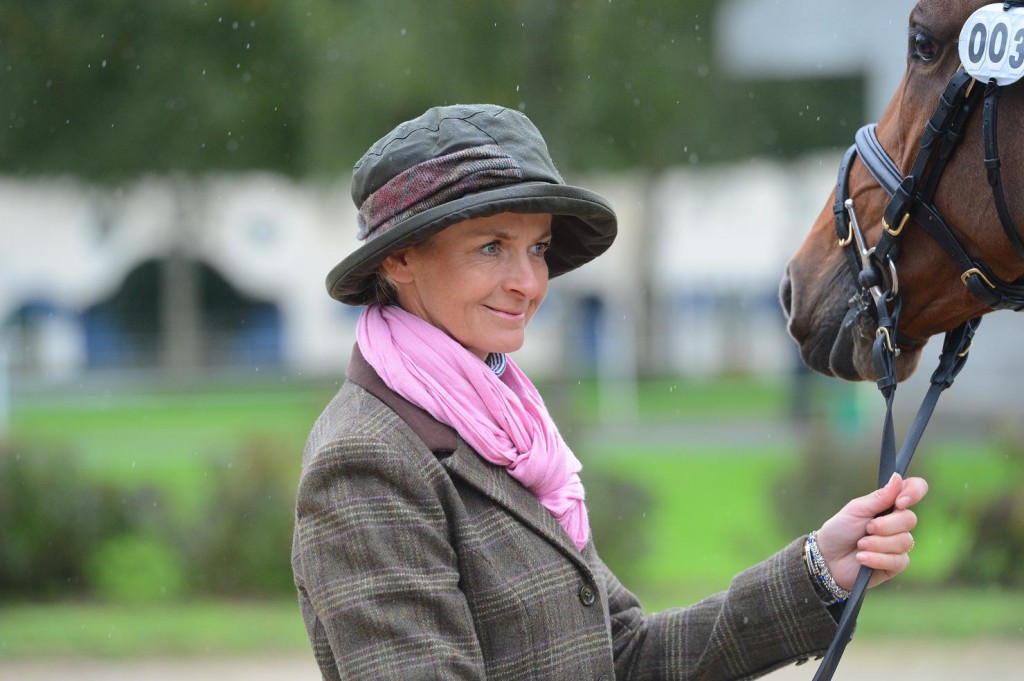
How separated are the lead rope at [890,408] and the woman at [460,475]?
0.07 m

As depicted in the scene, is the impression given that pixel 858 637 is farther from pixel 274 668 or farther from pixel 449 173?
pixel 449 173

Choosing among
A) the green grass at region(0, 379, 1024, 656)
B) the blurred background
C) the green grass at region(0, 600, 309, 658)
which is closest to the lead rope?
the blurred background

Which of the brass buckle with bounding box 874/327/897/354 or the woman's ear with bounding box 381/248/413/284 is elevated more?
the woman's ear with bounding box 381/248/413/284

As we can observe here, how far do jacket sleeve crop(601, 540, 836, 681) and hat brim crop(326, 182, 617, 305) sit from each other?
2.23 feet

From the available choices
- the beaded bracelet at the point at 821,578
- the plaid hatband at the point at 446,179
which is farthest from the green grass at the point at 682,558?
the plaid hatband at the point at 446,179

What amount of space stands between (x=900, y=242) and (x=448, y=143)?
3.26ft

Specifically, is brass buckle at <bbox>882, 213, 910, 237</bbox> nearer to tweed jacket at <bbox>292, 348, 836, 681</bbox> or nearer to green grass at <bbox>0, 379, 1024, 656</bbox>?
tweed jacket at <bbox>292, 348, 836, 681</bbox>

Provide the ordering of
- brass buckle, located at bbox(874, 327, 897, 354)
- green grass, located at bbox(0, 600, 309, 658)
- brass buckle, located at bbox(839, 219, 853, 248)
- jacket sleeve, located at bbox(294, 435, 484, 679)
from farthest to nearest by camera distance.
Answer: green grass, located at bbox(0, 600, 309, 658) < brass buckle, located at bbox(839, 219, 853, 248) < brass buckle, located at bbox(874, 327, 897, 354) < jacket sleeve, located at bbox(294, 435, 484, 679)

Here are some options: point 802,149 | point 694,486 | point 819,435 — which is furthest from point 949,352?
point 802,149

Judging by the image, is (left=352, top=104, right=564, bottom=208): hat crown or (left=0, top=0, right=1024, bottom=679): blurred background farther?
(left=0, top=0, right=1024, bottom=679): blurred background

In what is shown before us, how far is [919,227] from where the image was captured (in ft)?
7.56

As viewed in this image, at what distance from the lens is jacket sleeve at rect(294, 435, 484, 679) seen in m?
1.67

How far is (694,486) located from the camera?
37.3ft

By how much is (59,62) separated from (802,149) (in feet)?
30.1
